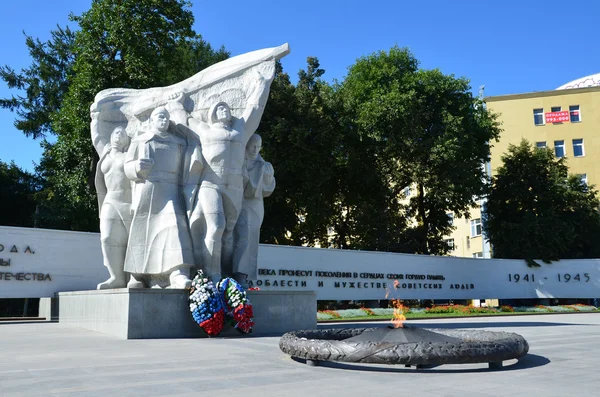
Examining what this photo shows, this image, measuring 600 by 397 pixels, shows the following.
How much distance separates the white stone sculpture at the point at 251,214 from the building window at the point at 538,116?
3230 cm

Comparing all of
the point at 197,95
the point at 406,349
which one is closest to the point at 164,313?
the point at 197,95

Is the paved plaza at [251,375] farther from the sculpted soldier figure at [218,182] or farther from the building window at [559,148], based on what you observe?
the building window at [559,148]

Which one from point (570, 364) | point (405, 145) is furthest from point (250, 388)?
point (405, 145)

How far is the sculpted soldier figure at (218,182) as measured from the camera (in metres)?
12.2

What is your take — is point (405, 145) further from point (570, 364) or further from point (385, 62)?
point (570, 364)

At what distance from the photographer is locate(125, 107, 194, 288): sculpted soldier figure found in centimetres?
1212

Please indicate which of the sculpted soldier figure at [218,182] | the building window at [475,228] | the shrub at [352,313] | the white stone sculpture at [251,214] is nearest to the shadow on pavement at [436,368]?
the sculpted soldier figure at [218,182]

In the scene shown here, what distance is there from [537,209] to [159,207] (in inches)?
991

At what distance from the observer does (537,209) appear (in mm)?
32312

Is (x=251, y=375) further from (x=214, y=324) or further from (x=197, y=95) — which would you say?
(x=197, y=95)

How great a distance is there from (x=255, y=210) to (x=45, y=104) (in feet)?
74.9

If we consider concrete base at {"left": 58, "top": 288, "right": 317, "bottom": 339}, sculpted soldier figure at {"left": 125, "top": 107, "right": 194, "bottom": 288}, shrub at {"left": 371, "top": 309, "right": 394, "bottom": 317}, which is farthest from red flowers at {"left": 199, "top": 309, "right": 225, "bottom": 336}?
shrub at {"left": 371, "top": 309, "right": 394, "bottom": 317}

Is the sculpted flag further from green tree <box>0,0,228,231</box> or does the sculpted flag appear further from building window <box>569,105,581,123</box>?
building window <box>569,105,581,123</box>

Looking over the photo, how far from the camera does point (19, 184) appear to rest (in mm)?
33500
